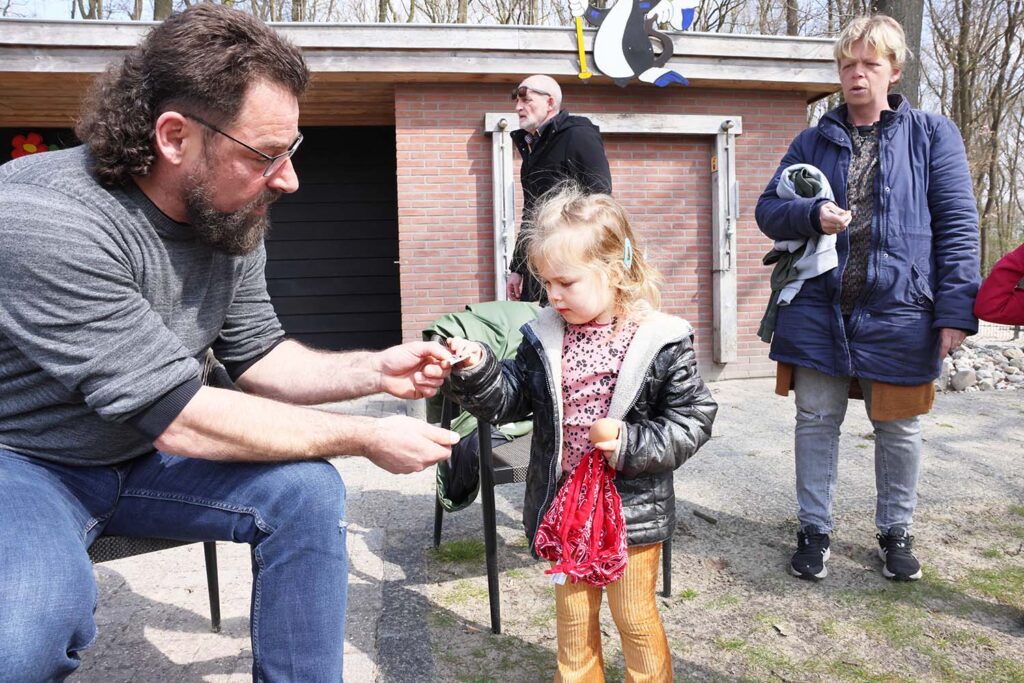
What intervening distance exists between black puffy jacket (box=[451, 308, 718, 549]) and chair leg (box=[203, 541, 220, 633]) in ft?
3.53

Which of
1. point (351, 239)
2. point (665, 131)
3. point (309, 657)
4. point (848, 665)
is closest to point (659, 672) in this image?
point (848, 665)

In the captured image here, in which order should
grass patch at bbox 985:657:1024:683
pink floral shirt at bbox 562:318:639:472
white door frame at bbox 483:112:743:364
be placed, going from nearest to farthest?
pink floral shirt at bbox 562:318:639:472 < grass patch at bbox 985:657:1024:683 < white door frame at bbox 483:112:743:364

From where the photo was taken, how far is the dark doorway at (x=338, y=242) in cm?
895

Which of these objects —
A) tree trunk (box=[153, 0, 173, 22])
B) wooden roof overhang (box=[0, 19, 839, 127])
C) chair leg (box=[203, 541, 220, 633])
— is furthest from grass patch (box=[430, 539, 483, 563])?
tree trunk (box=[153, 0, 173, 22])

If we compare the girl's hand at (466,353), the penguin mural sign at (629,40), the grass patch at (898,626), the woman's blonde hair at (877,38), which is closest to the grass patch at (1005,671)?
the grass patch at (898,626)

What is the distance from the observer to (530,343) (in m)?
2.15

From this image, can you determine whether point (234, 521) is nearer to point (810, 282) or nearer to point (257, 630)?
point (257, 630)

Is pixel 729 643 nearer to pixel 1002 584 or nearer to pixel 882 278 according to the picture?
pixel 1002 584

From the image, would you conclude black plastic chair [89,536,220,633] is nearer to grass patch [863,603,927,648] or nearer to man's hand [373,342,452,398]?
man's hand [373,342,452,398]

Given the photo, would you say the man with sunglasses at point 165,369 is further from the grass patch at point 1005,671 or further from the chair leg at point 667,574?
the grass patch at point 1005,671

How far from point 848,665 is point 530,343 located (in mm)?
1369

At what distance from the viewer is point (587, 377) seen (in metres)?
2.08

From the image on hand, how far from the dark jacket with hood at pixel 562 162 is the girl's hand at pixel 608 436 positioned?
189cm

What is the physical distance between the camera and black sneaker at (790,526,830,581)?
2.95 m
